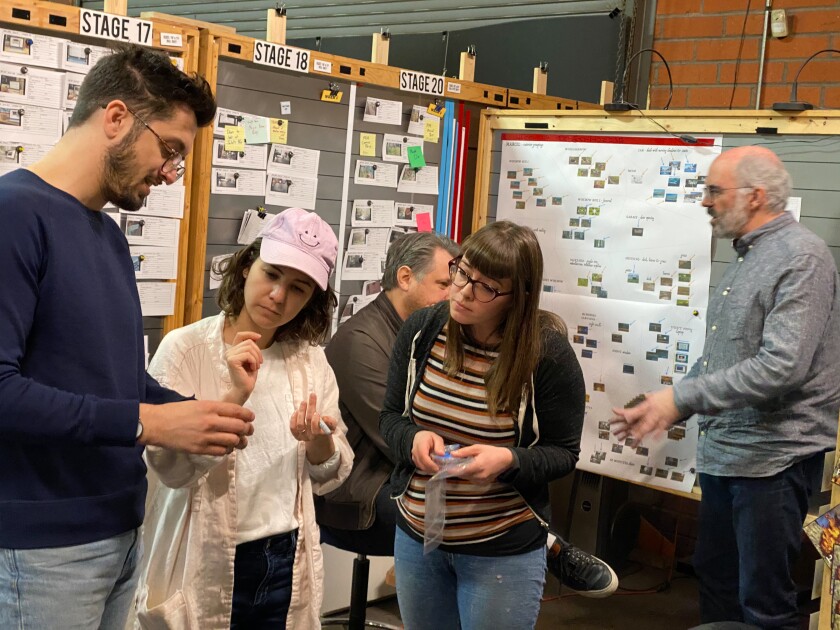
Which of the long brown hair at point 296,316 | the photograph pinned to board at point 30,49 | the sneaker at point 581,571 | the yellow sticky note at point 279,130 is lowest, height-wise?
the sneaker at point 581,571

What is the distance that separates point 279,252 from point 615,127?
189 cm

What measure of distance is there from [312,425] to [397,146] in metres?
1.88

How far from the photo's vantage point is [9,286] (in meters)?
1.31

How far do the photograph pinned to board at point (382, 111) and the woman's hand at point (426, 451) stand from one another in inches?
70.6

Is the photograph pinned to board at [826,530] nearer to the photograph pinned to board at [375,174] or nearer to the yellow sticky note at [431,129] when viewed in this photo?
the photograph pinned to board at [375,174]

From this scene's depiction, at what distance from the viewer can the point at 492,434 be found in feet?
6.53

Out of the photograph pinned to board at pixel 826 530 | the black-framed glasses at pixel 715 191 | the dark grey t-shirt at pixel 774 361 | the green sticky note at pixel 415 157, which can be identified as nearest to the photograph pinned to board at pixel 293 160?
the green sticky note at pixel 415 157

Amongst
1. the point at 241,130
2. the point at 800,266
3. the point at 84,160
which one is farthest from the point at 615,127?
the point at 84,160

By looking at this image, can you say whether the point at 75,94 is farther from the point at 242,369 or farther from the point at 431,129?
the point at 431,129

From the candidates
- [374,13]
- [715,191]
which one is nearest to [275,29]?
[715,191]

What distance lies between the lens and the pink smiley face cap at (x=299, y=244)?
1966 mm

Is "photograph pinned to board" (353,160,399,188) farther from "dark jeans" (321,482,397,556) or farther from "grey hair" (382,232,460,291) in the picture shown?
"dark jeans" (321,482,397,556)

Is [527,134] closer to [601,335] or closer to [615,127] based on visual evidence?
[615,127]

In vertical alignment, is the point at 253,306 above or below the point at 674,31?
below
